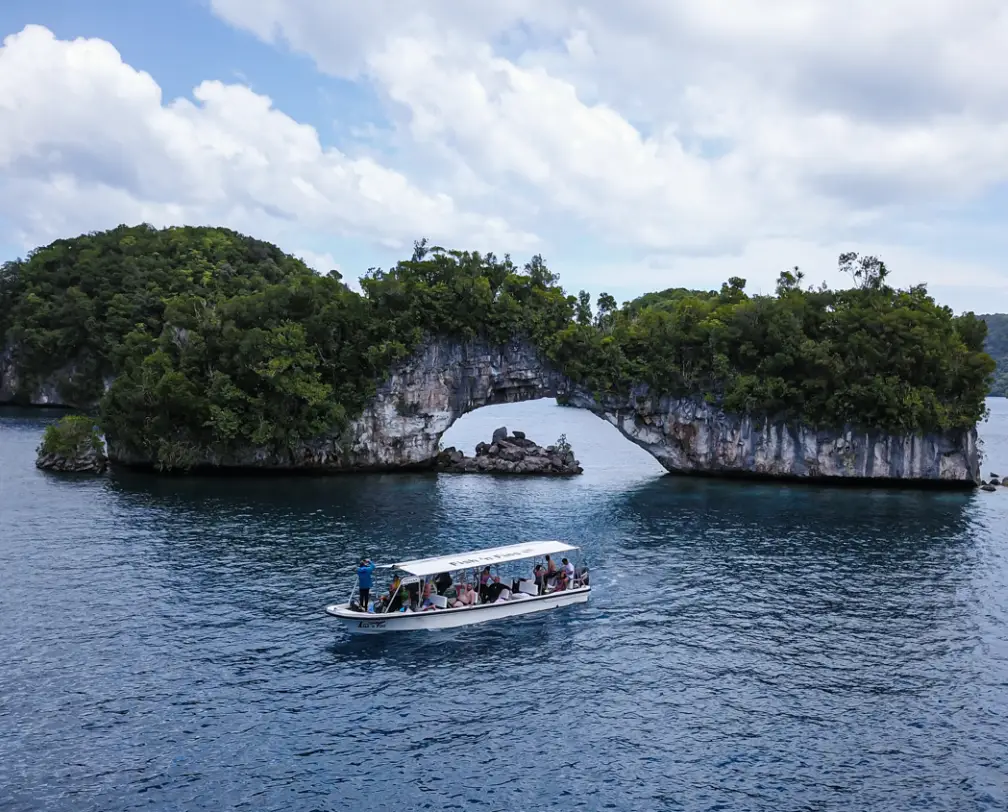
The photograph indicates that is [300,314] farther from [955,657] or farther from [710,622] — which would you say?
[955,657]

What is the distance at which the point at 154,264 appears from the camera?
4552 inches

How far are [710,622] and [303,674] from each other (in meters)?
17.4

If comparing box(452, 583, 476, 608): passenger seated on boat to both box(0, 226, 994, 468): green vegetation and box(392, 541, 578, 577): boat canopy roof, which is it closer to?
box(392, 541, 578, 577): boat canopy roof

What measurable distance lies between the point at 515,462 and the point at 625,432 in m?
10.9

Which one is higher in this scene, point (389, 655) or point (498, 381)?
point (498, 381)

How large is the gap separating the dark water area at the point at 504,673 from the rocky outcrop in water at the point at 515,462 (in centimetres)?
2158

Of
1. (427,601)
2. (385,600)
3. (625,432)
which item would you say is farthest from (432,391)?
(385,600)

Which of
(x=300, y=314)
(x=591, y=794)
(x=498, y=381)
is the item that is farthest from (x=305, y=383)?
(x=591, y=794)

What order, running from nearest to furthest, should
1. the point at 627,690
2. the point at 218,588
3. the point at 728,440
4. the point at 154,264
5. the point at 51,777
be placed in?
1. the point at 51,777
2. the point at 627,690
3. the point at 218,588
4. the point at 728,440
5. the point at 154,264

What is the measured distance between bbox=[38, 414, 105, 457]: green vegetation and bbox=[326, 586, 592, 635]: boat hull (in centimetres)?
4314

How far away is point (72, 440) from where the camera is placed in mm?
67312

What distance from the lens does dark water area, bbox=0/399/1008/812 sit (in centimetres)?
2245

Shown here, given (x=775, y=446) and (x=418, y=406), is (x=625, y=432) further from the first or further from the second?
(x=418, y=406)

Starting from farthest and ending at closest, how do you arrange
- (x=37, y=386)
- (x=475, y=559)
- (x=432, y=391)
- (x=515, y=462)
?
(x=37, y=386) → (x=515, y=462) → (x=432, y=391) → (x=475, y=559)
